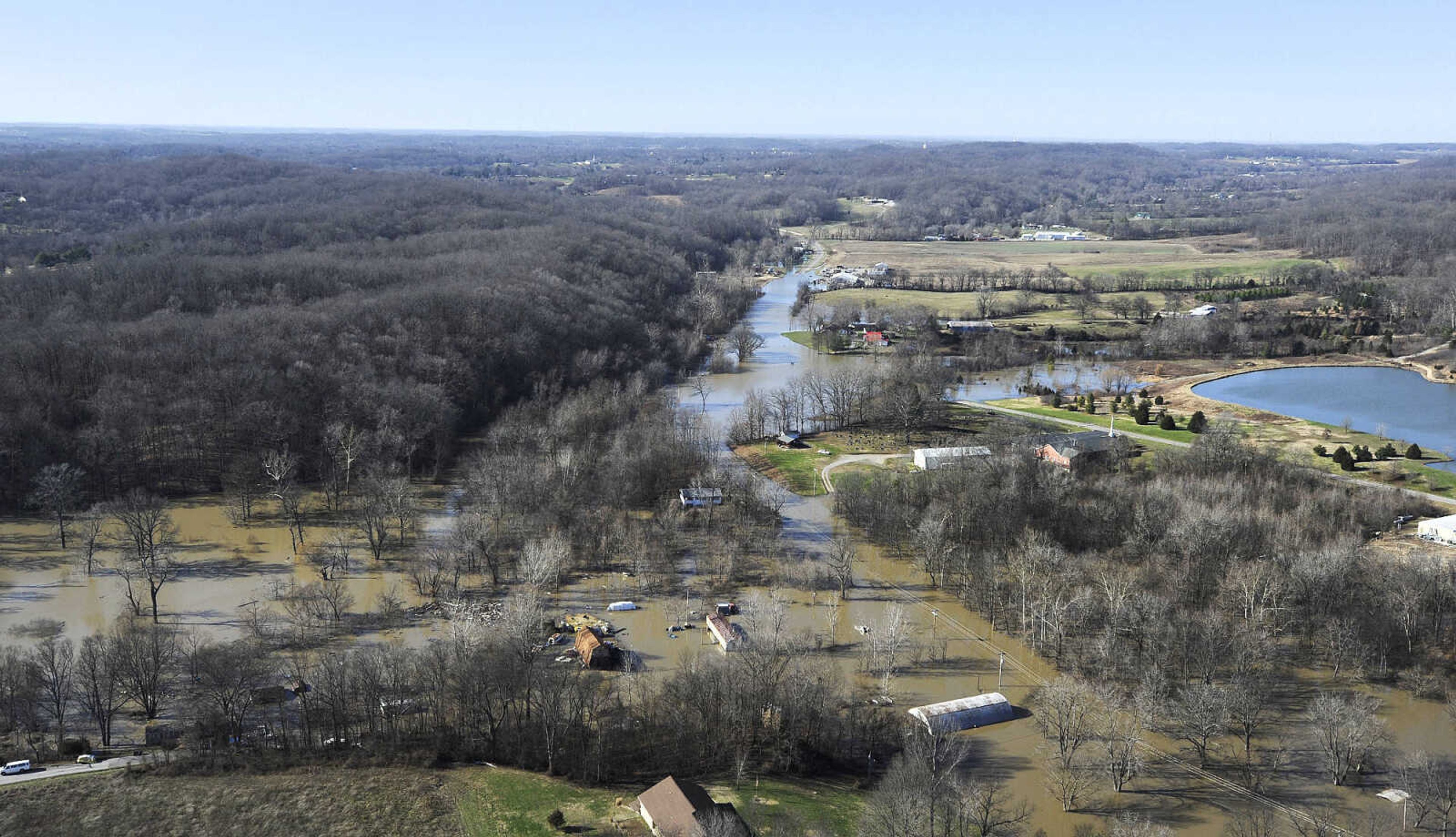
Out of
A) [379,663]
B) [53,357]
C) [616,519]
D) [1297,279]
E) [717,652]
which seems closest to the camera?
[379,663]

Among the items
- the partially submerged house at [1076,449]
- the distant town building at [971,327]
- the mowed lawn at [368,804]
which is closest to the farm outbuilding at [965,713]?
the mowed lawn at [368,804]

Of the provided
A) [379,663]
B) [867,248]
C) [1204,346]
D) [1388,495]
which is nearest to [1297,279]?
[1204,346]

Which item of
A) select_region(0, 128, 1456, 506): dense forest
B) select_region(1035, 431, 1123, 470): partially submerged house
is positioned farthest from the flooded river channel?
select_region(1035, 431, 1123, 470): partially submerged house

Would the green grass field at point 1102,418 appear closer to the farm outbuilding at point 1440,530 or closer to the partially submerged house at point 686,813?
the farm outbuilding at point 1440,530

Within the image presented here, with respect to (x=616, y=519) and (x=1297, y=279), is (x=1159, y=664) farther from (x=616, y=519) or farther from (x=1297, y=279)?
(x=1297, y=279)

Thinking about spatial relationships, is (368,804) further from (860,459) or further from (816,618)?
(860,459)

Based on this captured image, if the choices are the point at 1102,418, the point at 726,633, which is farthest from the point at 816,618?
the point at 1102,418
